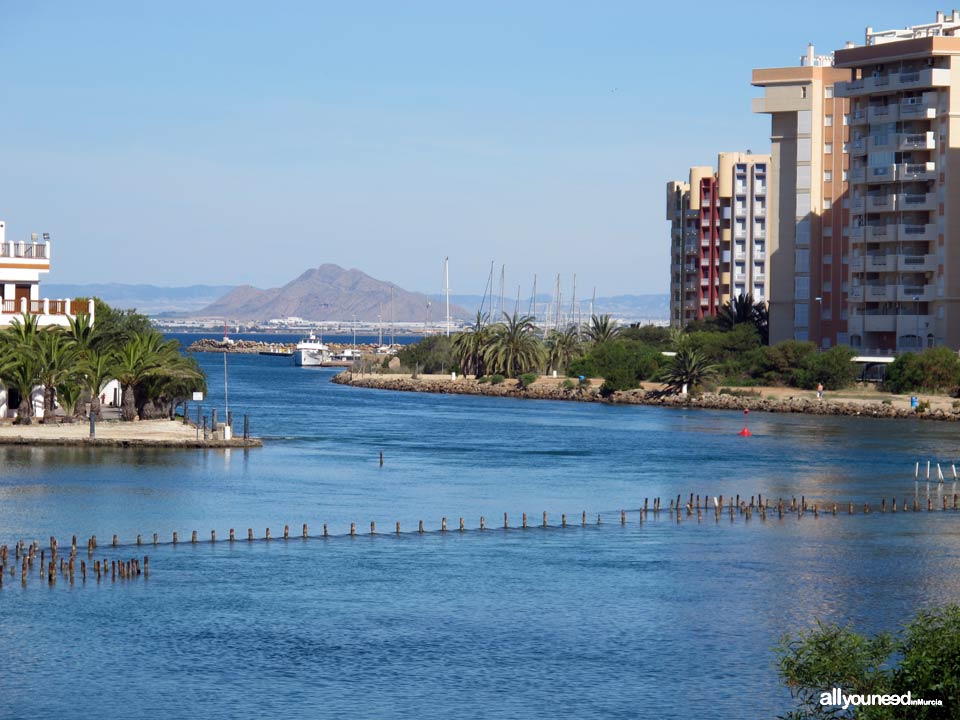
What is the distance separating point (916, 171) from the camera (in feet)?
434

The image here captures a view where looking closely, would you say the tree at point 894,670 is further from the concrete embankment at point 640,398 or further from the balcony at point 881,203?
the balcony at point 881,203

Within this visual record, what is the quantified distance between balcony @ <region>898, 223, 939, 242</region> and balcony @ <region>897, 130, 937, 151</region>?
21.6 feet

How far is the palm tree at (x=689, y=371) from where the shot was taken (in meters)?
146

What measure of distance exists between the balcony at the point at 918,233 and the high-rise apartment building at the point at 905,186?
0.08m

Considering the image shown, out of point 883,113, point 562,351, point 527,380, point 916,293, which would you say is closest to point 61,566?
point 916,293

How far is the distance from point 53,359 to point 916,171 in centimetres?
7637

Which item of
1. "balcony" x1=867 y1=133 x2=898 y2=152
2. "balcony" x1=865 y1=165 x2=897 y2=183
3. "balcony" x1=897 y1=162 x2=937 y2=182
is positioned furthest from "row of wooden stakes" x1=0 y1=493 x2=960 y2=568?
"balcony" x1=867 y1=133 x2=898 y2=152

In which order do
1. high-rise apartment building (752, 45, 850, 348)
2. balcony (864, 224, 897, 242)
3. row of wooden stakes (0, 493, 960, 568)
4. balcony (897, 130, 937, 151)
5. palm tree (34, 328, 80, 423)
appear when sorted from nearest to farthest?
row of wooden stakes (0, 493, 960, 568)
palm tree (34, 328, 80, 423)
balcony (897, 130, 937, 151)
balcony (864, 224, 897, 242)
high-rise apartment building (752, 45, 850, 348)

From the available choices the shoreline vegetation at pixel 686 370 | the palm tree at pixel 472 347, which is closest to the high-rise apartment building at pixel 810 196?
the shoreline vegetation at pixel 686 370

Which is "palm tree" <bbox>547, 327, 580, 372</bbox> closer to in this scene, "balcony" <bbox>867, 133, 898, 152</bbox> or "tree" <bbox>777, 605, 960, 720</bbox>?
"balcony" <bbox>867, 133, 898, 152</bbox>

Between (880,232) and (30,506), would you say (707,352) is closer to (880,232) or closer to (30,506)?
(880,232)

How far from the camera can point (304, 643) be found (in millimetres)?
43156

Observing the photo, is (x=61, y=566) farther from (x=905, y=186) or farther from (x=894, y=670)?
(x=905, y=186)

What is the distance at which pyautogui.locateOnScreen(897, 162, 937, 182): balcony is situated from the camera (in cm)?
13125
